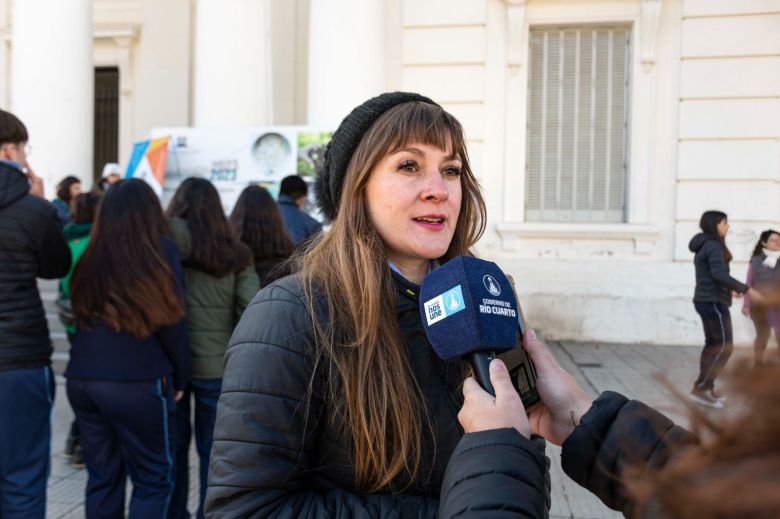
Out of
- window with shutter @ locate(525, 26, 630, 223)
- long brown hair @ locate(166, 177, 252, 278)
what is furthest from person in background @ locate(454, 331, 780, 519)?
window with shutter @ locate(525, 26, 630, 223)

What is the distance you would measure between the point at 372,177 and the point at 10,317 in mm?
2119

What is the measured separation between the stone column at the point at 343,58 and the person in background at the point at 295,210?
2100mm

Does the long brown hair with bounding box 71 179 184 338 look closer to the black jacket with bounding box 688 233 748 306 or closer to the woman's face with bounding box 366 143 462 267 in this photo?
the woman's face with bounding box 366 143 462 267

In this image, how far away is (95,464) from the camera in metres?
3.15

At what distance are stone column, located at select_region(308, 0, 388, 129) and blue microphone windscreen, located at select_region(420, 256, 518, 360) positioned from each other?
21.6ft

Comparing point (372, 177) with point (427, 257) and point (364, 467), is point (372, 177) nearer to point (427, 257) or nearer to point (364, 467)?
point (427, 257)

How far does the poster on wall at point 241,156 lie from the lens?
7.00m

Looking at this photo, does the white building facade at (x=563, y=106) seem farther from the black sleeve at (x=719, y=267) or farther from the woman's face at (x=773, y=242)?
the black sleeve at (x=719, y=267)

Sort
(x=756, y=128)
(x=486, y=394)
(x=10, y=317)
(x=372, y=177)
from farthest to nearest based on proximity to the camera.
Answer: (x=756, y=128), (x=10, y=317), (x=372, y=177), (x=486, y=394)

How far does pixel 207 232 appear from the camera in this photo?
12.0ft

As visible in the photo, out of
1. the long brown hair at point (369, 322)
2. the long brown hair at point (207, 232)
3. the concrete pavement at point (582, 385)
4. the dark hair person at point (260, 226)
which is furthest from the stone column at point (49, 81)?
the long brown hair at point (369, 322)

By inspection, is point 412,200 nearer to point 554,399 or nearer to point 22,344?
point 554,399

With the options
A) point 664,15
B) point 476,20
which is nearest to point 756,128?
point 664,15

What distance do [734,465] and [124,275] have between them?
2848mm
